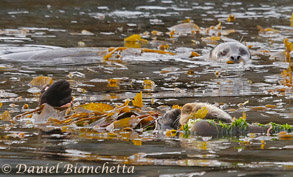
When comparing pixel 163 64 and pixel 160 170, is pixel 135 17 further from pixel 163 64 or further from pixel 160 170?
pixel 160 170

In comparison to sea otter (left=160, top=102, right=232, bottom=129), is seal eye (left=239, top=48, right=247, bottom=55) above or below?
above

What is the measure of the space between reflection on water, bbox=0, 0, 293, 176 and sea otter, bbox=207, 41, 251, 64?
0.66 ft

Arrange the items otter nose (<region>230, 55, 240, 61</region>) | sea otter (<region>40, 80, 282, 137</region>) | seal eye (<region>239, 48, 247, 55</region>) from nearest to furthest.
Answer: sea otter (<region>40, 80, 282, 137</region>) < otter nose (<region>230, 55, 240, 61</region>) < seal eye (<region>239, 48, 247, 55</region>)

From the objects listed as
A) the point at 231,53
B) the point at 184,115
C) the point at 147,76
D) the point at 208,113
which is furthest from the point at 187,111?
the point at 231,53

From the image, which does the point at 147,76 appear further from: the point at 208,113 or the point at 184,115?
the point at 208,113

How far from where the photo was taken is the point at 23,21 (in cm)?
1138

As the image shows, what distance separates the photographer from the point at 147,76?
666cm

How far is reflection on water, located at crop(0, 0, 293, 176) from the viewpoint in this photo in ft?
10.8

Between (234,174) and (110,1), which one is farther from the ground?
(110,1)

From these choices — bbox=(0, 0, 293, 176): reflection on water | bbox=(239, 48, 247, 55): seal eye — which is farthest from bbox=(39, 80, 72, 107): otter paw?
bbox=(239, 48, 247, 55): seal eye

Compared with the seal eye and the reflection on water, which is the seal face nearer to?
the seal eye

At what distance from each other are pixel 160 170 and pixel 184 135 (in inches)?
36.9

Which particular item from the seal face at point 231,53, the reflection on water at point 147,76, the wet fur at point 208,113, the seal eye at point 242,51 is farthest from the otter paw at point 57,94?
the seal eye at point 242,51

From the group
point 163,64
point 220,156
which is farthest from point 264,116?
point 163,64
